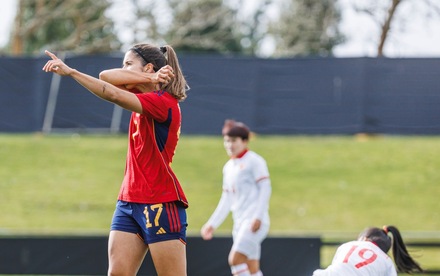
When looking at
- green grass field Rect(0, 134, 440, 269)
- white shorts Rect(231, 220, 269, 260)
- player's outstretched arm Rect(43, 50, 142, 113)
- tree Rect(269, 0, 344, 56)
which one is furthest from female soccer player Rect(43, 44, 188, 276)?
tree Rect(269, 0, 344, 56)

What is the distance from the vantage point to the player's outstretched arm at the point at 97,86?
15.0ft

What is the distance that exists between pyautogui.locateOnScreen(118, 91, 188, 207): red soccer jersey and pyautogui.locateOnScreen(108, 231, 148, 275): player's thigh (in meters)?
0.21

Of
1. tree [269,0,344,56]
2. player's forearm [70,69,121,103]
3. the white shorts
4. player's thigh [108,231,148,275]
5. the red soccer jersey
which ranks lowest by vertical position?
the white shorts

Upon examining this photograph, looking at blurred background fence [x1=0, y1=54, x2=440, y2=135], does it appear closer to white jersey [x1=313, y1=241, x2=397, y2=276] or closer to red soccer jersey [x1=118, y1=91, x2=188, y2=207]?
white jersey [x1=313, y1=241, x2=397, y2=276]

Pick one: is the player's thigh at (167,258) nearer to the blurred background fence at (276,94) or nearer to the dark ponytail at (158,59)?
the dark ponytail at (158,59)

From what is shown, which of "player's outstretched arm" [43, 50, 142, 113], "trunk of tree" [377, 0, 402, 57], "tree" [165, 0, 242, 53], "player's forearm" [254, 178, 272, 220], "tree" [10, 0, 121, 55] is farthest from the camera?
"tree" [165, 0, 242, 53]

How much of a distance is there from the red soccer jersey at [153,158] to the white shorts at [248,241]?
409 centimetres

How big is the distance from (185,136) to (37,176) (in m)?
3.01

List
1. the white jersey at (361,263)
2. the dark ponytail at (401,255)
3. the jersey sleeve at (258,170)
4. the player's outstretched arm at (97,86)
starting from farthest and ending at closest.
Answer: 1. the jersey sleeve at (258,170)
2. the dark ponytail at (401,255)
3. the white jersey at (361,263)
4. the player's outstretched arm at (97,86)

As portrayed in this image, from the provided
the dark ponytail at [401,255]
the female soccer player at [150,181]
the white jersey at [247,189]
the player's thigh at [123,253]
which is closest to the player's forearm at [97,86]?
the female soccer player at [150,181]

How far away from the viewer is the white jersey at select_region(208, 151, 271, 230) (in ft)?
30.6

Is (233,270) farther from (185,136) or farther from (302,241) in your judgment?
(185,136)

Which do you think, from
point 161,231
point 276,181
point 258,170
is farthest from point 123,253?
point 276,181

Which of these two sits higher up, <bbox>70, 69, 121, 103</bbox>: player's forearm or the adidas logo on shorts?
<bbox>70, 69, 121, 103</bbox>: player's forearm
